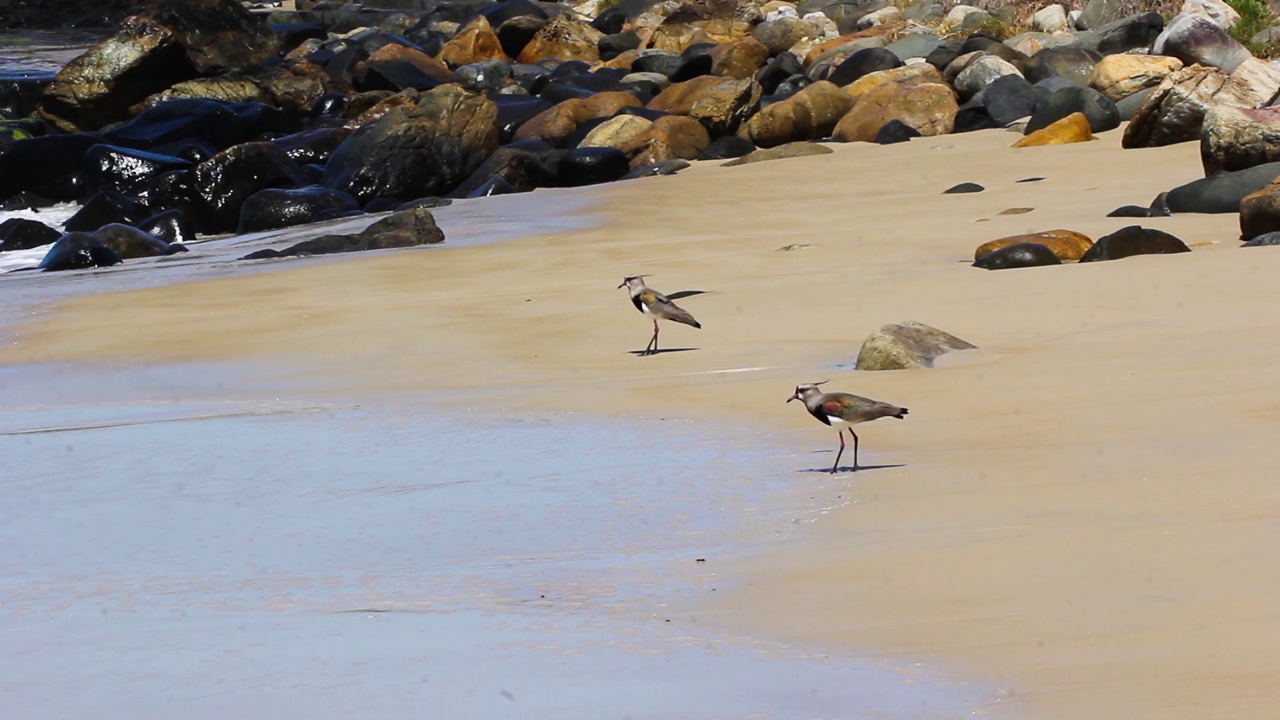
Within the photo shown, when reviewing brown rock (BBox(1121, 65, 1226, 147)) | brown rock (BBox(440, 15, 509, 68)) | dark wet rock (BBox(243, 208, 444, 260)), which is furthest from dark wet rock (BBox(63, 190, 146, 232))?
brown rock (BBox(440, 15, 509, 68))

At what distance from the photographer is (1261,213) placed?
8414 millimetres

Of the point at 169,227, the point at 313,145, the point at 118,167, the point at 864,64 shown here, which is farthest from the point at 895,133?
the point at 118,167

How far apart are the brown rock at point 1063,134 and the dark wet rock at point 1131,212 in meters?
4.59

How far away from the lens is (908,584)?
132 inches

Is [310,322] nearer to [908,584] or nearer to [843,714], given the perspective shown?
[908,584]

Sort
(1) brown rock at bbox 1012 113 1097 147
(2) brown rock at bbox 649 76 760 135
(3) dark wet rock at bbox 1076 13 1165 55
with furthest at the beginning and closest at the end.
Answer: (3) dark wet rock at bbox 1076 13 1165 55, (2) brown rock at bbox 649 76 760 135, (1) brown rock at bbox 1012 113 1097 147

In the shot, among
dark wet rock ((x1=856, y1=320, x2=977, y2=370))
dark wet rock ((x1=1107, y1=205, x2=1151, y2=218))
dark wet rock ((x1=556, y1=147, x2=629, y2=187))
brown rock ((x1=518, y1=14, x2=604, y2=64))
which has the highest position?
dark wet rock ((x1=856, y1=320, x2=977, y2=370))

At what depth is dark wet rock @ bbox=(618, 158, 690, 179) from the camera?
53.0 ft

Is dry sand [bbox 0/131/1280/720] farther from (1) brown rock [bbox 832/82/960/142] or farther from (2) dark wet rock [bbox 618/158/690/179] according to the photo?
(1) brown rock [bbox 832/82/960/142]

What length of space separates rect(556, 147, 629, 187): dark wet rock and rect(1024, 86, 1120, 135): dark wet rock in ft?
12.7

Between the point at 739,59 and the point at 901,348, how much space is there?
63.1 ft

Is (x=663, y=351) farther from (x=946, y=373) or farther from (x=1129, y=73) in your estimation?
(x=1129, y=73)

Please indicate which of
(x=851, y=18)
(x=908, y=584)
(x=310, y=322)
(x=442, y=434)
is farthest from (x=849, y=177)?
(x=851, y=18)

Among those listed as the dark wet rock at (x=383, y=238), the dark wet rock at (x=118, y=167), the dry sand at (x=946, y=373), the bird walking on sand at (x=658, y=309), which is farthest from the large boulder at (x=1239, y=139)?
the dark wet rock at (x=118, y=167)
